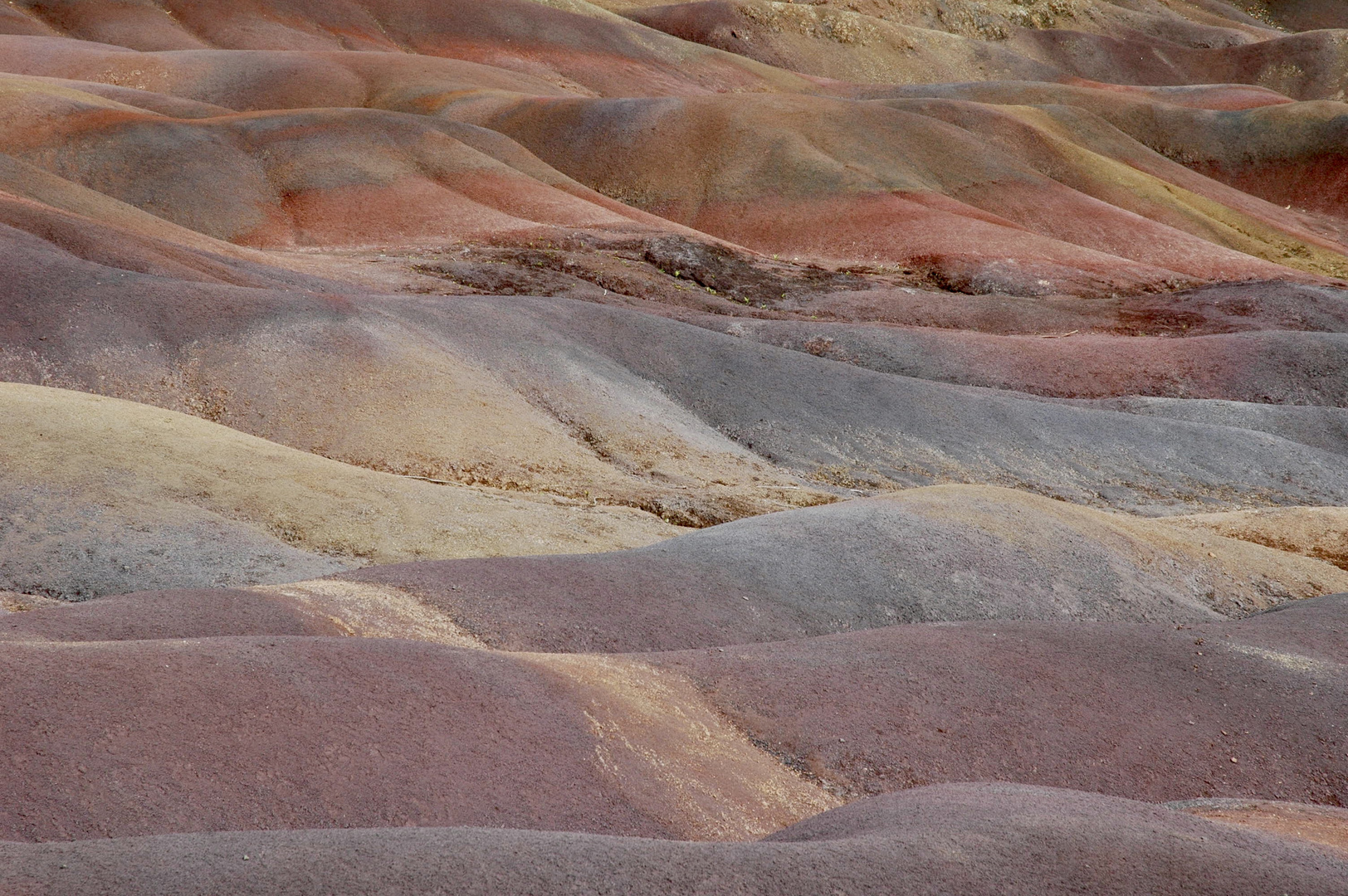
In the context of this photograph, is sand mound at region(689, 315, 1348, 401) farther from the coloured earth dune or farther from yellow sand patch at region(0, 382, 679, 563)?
yellow sand patch at region(0, 382, 679, 563)

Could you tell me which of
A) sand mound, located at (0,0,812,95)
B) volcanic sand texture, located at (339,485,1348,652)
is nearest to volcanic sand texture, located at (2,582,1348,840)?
volcanic sand texture, located at (339,485,1348,652)

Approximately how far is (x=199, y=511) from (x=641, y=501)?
25.3 ft

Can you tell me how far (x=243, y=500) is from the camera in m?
17.0

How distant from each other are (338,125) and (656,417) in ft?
90.3

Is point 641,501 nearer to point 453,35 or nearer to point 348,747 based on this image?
point 348,747

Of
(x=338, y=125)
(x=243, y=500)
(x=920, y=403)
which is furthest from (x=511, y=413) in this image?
(x=338, y=125)

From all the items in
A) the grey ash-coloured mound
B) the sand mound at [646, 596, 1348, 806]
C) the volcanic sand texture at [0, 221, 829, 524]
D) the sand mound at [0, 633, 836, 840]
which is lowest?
the volcanic sand texture at [0, 221, 829, 524]

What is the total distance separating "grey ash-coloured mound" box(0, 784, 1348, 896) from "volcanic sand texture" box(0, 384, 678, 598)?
961 centimetres

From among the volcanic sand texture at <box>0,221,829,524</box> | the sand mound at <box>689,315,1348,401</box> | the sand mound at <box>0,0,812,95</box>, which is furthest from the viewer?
the sand mound at <box>0,0,812,95</box>

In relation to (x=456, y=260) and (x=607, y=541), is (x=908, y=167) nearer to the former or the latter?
(x=456, y=260)

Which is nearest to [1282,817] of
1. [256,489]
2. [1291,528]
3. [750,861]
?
[750,861]

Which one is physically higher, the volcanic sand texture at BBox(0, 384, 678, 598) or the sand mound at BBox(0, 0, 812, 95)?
the sand mound at BBox(0, 0, 812, 95)

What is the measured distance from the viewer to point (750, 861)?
6430 mm

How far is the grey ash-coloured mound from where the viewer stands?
19.2 ft
